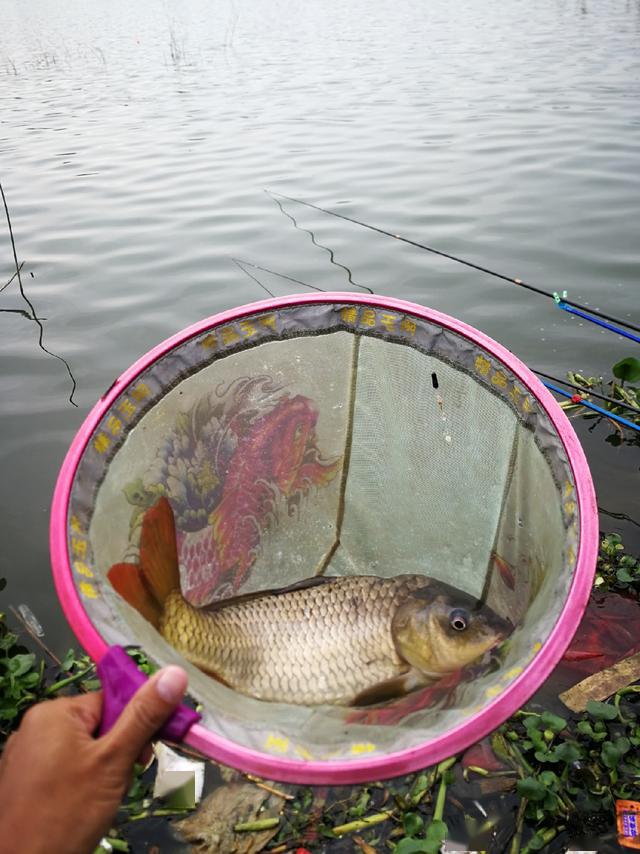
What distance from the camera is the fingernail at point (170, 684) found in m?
1.12

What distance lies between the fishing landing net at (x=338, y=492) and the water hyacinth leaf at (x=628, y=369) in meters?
1.37

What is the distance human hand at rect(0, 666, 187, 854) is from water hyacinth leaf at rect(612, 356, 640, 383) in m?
2.68

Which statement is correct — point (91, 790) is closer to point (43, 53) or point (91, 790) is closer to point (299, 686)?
point (299, 686)

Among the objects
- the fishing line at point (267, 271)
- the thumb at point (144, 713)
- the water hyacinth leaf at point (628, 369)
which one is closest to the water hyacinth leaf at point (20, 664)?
the thumb at point (144, 713)

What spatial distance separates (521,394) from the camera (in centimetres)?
182

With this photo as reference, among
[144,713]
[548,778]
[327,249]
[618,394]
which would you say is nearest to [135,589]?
[144,713]

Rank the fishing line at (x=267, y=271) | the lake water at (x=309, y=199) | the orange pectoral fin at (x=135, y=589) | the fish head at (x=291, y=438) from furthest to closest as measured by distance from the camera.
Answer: the fishing line at (x=267, y=271)
the lake water at (x=309, y=199)
the fish head at (x=291, y=438)
the orange pectoral fin at (x=135, y=589)

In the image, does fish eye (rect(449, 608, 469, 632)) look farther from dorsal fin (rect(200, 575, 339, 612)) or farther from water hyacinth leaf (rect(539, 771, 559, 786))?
dorsal fin (rect(200, 575, 339, 612))

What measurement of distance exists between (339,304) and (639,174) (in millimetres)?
5426

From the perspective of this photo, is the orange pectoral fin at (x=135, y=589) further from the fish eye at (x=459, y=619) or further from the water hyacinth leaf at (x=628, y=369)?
the water hyacinth leaf at (x=628, y=369)

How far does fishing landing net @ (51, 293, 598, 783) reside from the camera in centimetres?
140

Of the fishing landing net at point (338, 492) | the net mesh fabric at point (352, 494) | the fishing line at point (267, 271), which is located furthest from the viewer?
the fishing line at point (267, 271)

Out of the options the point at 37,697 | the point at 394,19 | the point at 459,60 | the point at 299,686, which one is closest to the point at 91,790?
the point at 299,686

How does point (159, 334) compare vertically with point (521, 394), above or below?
below
